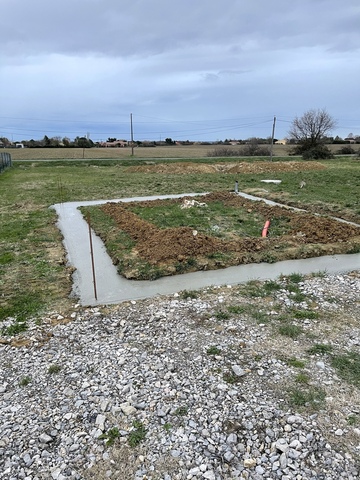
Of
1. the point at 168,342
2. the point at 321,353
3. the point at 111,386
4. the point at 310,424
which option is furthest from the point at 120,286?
the point at 310,424

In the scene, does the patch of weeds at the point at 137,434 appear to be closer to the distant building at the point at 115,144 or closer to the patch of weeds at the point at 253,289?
the patch of weeds at the point at 253,289

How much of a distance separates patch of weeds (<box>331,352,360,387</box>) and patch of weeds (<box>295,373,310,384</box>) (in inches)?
12.6

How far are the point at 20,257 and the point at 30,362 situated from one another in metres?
3.51

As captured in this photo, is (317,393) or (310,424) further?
(317,393)

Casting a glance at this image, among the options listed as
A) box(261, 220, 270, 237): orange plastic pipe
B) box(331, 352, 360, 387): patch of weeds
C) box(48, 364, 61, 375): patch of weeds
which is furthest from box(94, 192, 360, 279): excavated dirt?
box(331, 352, 360, 387): patch of weeds

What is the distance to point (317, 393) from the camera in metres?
2.92

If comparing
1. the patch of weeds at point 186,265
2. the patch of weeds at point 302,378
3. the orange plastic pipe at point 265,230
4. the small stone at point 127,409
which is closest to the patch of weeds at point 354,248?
the orange plastic pipe at point 265,230

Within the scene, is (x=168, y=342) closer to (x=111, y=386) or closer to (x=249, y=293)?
(x=111, y=386)

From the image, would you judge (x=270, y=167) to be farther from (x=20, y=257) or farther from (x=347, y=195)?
(x=20, y=257)

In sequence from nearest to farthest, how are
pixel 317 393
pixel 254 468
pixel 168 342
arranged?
pixel 254 468 < pixel 317 393 < pixel 168 342

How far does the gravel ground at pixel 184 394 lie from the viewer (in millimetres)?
2361

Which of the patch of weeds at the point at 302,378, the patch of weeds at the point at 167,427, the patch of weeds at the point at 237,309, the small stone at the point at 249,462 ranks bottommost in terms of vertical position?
the small stone at the point at 249,462

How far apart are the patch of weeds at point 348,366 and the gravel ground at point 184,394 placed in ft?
0.06

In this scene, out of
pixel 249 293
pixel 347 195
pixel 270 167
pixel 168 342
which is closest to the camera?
pixel 168 342
